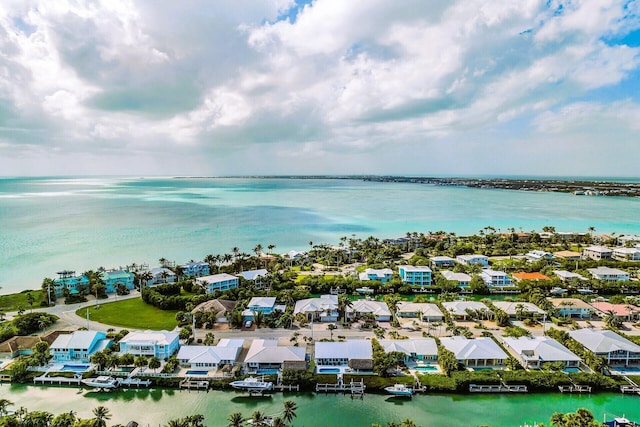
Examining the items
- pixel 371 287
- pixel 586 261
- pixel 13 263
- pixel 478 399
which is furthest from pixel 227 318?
pixel 586 261

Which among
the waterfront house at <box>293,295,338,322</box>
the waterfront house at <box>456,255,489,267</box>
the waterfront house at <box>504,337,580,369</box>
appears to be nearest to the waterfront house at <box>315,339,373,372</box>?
the waterfront house at <box>293,295,338,322</box>

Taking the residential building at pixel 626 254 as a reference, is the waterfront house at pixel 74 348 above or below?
below

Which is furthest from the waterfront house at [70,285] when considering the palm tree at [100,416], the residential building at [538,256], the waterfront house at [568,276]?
the residential building at [538,256]

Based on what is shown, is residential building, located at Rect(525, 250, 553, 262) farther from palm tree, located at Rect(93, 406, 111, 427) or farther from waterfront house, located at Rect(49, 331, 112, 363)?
waterfront house, located at Rect(49, 331, 112, 363)

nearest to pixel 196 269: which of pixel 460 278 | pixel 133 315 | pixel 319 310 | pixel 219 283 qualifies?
pixel 219 283

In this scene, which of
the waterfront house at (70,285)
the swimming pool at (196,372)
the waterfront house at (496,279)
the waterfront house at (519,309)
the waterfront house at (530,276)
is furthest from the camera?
the waterfront house at (530,276)

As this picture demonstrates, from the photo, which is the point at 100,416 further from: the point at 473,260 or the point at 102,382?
the point at 473,260

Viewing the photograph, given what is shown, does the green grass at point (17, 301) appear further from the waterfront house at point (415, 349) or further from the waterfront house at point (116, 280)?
the waterfront house at point (415, 349)
